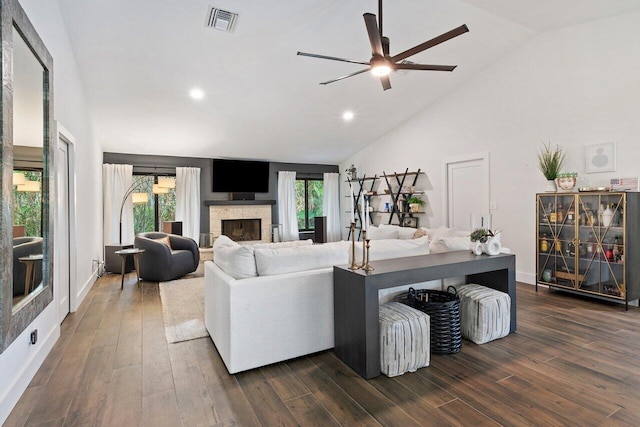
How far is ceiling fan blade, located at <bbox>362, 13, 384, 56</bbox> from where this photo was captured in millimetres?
2705

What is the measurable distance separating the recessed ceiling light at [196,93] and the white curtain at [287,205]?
3615mm

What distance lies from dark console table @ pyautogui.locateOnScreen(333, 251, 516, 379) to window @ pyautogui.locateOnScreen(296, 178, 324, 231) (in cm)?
644

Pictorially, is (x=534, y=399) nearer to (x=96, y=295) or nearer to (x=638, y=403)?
(x=638, y=403)

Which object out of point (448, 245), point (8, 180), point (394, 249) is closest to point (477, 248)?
point (448, 245)

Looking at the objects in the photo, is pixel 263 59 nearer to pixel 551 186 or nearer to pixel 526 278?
pixel 551 186

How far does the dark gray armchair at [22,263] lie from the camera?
7.00ft

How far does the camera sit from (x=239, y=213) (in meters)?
8.24

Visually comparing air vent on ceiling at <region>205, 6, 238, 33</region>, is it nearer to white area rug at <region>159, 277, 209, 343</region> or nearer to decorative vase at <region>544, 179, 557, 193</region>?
white area rug at <region>159, 277, 209, 343</region>

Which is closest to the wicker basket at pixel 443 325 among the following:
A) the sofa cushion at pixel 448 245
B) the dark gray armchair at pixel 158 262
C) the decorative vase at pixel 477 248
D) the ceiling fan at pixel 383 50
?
the decorative vase at pixel 477 248

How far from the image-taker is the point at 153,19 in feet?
12.1

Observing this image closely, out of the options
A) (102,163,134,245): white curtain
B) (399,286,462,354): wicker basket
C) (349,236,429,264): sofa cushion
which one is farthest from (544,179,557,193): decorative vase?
(102,163,134,245): white curtain

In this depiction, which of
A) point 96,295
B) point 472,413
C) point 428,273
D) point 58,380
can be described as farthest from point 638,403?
point 96,295

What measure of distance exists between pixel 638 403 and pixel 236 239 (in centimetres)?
748

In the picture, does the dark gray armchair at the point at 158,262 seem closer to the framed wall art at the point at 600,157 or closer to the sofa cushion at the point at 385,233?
the sofa cushion at the point at 385,233
